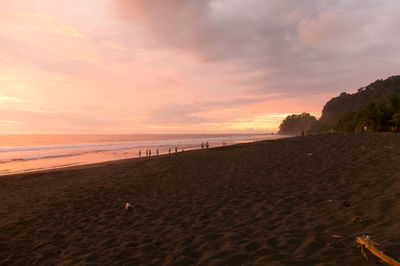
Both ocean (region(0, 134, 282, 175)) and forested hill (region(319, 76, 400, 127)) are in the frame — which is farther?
forested hill (region(319, 76, 400, 127))

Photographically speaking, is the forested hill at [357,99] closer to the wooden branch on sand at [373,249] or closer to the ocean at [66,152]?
the ocean at [66,152]

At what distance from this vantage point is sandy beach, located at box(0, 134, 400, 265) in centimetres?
484

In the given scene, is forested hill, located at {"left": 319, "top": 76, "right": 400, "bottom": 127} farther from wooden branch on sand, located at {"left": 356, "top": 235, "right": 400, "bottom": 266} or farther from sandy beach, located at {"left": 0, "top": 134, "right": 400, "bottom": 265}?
wooden branch on sand, located at {"left": 356, "top": 235, "right": 400, "bottom": 266}

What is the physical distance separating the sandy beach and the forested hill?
302 ft

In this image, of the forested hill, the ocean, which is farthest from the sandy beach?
the forested hill

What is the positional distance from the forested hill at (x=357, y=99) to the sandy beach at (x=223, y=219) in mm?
92077

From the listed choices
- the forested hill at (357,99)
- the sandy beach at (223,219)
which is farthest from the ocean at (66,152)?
the forested hill at (357,99)

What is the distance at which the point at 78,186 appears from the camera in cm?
1505

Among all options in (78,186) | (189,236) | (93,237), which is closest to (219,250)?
(189,236)

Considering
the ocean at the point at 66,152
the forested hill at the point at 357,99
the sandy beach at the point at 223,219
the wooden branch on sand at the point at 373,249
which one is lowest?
the sandy beach at the point at 223,219

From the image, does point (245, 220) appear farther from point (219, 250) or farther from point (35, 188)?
point (35, 188)

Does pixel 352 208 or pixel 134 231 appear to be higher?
pixel 352 208

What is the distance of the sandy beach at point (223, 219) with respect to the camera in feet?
15.9

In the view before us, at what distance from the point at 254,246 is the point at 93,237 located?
4.71 m
